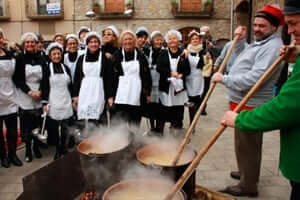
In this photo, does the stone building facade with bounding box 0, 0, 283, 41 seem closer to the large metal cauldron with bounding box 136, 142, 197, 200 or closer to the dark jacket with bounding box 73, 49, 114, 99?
the dark jacket with bounding box 73, 49, 114, 99

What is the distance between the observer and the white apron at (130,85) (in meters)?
4.33

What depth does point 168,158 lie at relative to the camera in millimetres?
2922

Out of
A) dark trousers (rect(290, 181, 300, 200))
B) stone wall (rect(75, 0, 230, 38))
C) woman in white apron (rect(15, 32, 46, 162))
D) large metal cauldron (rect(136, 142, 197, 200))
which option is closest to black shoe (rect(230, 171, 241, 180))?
large metal cauldron (rect(136, 142, 197, 200))

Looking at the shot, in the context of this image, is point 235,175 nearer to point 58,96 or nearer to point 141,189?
point 141,189

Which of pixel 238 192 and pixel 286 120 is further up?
pixel 286 120

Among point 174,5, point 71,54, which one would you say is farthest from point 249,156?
point 174,5

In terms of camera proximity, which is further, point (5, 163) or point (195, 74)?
point (195, 74)

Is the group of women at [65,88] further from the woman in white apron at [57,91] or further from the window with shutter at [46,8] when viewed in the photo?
the window with shutter at [46,8]

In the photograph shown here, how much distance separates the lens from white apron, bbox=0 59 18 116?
158 inches

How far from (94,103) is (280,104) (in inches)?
122

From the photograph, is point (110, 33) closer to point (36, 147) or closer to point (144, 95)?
point (144, 95)

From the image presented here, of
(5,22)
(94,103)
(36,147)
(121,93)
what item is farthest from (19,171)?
(5,22)

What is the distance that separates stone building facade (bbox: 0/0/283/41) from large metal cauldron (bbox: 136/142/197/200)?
15994mm

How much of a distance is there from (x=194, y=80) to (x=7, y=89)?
3.11 meters
